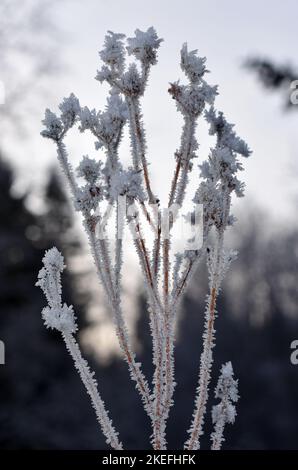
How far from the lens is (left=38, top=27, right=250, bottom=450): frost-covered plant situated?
7.52 feet

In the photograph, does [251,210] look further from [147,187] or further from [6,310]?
[147,187]

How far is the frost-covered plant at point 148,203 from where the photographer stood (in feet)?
7.52

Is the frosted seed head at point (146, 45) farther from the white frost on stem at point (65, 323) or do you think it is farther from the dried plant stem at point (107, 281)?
the white frost on stem at point (65, 323)

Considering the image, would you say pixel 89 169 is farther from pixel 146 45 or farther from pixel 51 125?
pixel 146 45

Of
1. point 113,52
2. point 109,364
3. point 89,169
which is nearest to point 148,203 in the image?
point 89,169

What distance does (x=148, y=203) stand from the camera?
7.82ft

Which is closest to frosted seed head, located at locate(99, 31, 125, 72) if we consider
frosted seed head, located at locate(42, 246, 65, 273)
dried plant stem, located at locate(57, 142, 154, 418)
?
dried plant stem, located at locate(57, 142, 154, 418)

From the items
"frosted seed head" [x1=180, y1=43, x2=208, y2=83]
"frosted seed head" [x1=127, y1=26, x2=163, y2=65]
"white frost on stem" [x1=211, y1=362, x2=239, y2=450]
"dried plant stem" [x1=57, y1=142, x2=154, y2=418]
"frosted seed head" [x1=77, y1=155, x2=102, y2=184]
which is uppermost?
"frosted seed head" [x1=127, y1=26, x2=163, y2=65]

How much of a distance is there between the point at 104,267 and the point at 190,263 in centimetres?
35

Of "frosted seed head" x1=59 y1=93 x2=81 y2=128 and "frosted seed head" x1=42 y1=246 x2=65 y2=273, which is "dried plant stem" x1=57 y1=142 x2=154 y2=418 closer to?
"frosted seed head" x1=59 y1=93 x2=81 y2=128

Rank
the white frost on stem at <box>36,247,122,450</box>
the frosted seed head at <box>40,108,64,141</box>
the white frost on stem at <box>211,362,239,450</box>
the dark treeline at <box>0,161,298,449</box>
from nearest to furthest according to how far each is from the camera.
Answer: the white frost on stem at <box>36,247,122,450</box>
the frosted seed head at <box>40,108,64,141</box>
the white frost on stem at <box>211,362,239,450</box>
the dark treeline at <box>0,161,298,449</box>

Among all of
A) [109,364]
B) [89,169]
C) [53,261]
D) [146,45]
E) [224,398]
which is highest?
[109,364]

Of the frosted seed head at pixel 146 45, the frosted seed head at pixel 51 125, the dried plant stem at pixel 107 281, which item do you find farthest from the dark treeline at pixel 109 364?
the frosted seed head at pixel 146 45
